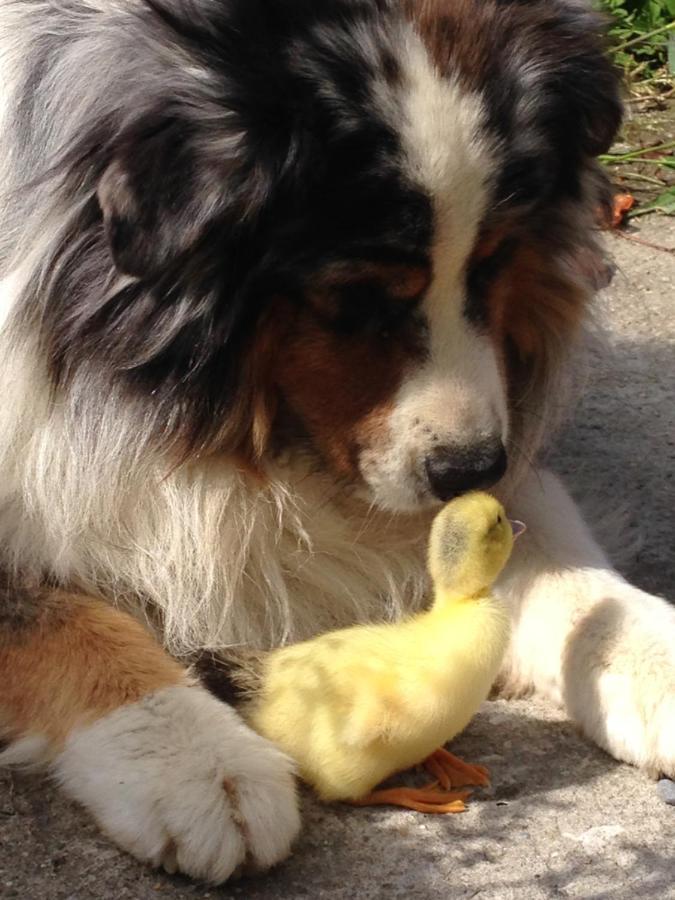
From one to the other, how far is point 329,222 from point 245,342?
0.30m

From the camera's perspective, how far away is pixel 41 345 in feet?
9.96

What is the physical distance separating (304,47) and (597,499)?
189 cm

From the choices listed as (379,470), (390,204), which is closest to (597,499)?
(379,470)

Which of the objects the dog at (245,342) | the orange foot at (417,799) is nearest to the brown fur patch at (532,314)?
the dog at (245,342)

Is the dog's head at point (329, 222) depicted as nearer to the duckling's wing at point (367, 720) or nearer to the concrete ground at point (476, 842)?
the duckling's wing at point (367, 720)

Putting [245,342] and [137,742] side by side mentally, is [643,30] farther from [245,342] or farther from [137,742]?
[137,742]

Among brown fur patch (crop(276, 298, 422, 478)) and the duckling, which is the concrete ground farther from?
brown fur patch (crop(276, 298, 422, 478))

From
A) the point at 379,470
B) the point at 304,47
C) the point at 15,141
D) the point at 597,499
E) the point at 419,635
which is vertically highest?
the point at 304,47

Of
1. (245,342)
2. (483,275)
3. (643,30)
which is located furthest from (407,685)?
(643,30)

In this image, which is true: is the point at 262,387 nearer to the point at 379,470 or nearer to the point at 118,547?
the point at 379,470

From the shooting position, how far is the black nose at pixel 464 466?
2.95m

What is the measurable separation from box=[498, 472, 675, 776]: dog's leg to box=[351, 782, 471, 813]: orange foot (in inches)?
14.4

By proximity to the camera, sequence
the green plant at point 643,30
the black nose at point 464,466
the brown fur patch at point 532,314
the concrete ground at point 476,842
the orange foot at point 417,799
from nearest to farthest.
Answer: the concrete ground at point 476,842 → the orange foot at point 417,799 → the black nose at point 464,466 → the brown fur patch at point 532,314 → the green plant at point 643,30

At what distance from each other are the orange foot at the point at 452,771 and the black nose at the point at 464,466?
51 centimetres
